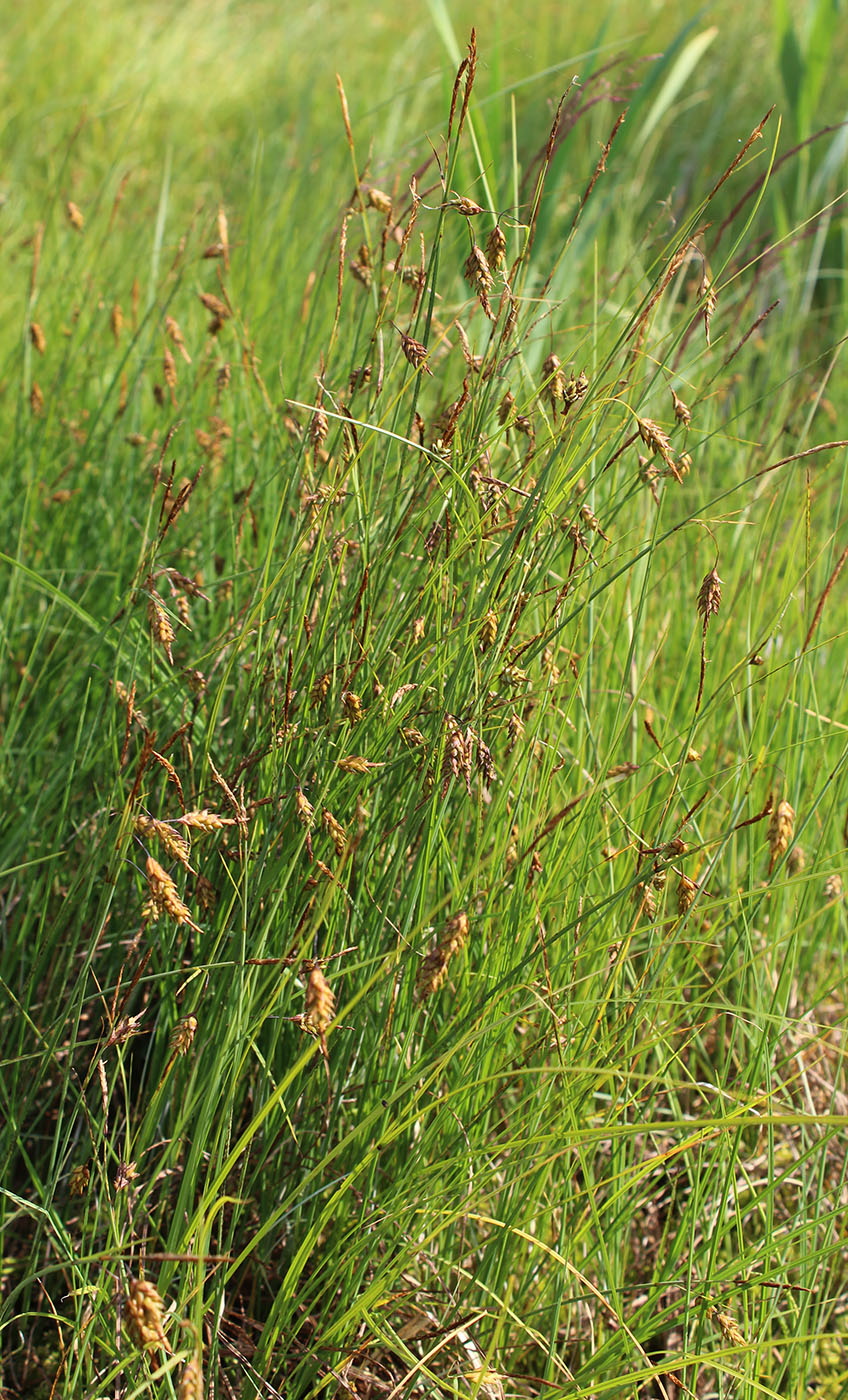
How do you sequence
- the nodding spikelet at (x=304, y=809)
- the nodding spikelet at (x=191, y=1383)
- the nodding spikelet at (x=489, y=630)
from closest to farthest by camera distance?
the nodding spikelet at (x=191, y=1383) < the nodding spikelet at (x=304, y=809) < the nodding spikelet at (x=489, y=630)

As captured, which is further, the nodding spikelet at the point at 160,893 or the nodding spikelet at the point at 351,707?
the nodding spikelet at the point at 351,707

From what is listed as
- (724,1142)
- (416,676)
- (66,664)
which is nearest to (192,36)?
(66,664)

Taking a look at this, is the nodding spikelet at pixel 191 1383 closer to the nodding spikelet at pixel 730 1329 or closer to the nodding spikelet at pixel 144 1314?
the nodding spikelet at pixel 144 1314

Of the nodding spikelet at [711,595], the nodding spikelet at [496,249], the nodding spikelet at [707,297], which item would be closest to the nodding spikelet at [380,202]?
the nodding spikelet at [496,249]

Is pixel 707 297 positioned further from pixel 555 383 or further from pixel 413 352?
pixel 413 352

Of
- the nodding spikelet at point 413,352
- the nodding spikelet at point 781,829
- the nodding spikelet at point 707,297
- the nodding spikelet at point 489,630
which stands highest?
the nodding spikelet at point 707,297

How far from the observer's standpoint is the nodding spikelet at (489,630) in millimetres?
908

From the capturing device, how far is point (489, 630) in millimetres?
941

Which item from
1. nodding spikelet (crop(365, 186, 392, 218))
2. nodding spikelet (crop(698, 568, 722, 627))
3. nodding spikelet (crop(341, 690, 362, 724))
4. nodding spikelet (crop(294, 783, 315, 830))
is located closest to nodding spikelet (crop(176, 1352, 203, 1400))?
nodding spikelet (crop(294, 783, 315, 830))

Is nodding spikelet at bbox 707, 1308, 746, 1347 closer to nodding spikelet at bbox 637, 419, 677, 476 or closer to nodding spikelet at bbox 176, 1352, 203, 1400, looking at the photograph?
nodding spikelet at bbox 176, 1352, 203, 1400

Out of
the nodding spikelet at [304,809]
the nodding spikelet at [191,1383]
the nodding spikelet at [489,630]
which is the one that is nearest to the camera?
the nodding spikelet at [191,1383]

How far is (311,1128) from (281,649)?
499 mm

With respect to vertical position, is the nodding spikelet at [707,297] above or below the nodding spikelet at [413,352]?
above

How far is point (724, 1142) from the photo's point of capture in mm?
1009
